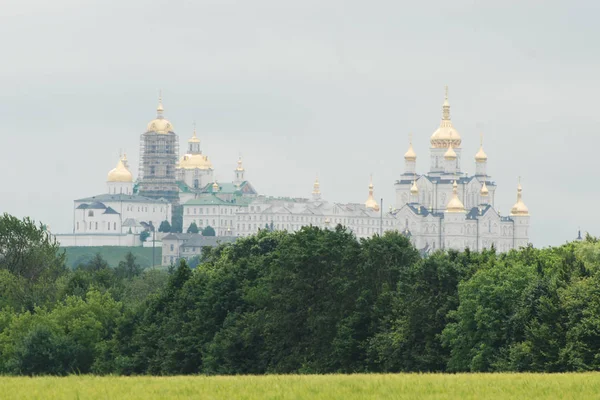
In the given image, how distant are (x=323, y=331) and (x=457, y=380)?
60.8 ft

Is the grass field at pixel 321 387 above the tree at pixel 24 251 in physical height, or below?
below

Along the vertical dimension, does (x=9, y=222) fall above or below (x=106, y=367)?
above

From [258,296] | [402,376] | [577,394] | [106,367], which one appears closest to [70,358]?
[106,367]

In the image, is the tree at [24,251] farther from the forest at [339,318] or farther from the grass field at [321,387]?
the grass field at [321,387]

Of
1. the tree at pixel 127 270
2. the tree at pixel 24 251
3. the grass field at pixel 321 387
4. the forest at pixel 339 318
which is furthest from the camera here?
the tree at pixel 127 270

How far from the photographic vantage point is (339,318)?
159ft

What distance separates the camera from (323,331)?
48250 mm

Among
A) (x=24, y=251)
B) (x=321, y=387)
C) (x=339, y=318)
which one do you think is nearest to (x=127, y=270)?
(x=24, y=251)

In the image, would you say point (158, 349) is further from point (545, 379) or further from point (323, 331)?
point (545, 379)

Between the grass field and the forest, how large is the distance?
983 cm

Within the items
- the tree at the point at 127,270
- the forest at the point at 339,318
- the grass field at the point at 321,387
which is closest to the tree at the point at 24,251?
the forest at the point at 339,318

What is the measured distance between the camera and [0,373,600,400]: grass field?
2741 cm

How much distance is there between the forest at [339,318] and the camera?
1649 inches

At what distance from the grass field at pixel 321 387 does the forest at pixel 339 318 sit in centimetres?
983
